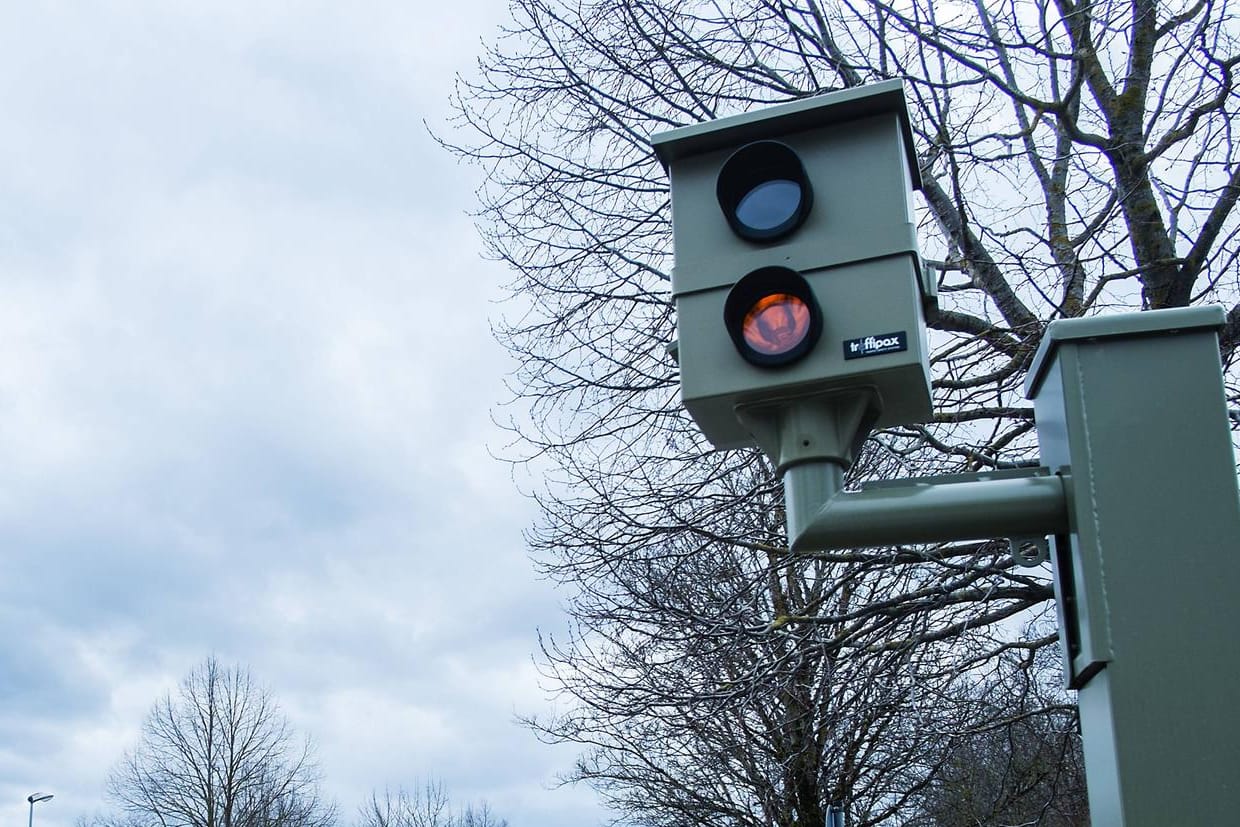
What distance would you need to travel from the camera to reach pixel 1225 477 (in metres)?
1.59

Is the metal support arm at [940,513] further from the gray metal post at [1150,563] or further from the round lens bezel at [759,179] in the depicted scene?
the round lens bezel at [759,179]

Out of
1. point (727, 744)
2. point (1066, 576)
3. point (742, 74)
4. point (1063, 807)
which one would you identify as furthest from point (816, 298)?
point (1063, 807)

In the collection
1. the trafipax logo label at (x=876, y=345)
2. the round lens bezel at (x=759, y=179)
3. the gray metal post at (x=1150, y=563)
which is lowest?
the gray metal post at (x=1150, y=563)

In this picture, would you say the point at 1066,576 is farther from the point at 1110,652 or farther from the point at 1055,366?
the point at 1055,366

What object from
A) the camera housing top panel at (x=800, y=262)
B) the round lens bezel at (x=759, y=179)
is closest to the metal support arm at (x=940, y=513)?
the camera housing top panel at (x=800, y=262)

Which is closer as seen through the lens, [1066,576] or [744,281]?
[1066,576]

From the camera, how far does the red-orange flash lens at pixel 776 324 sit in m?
1.81

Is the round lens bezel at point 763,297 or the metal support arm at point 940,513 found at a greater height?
the round lens bezel at point 763,297

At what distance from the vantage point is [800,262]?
6.08 feet

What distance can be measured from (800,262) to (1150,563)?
2.19 feet

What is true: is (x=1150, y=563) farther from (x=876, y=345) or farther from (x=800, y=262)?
(x=800, y=262)

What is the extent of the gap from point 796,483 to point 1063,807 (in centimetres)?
1422

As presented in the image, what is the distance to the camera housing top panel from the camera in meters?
1.79

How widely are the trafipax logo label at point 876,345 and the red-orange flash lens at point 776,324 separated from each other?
→ 0.23 feet
